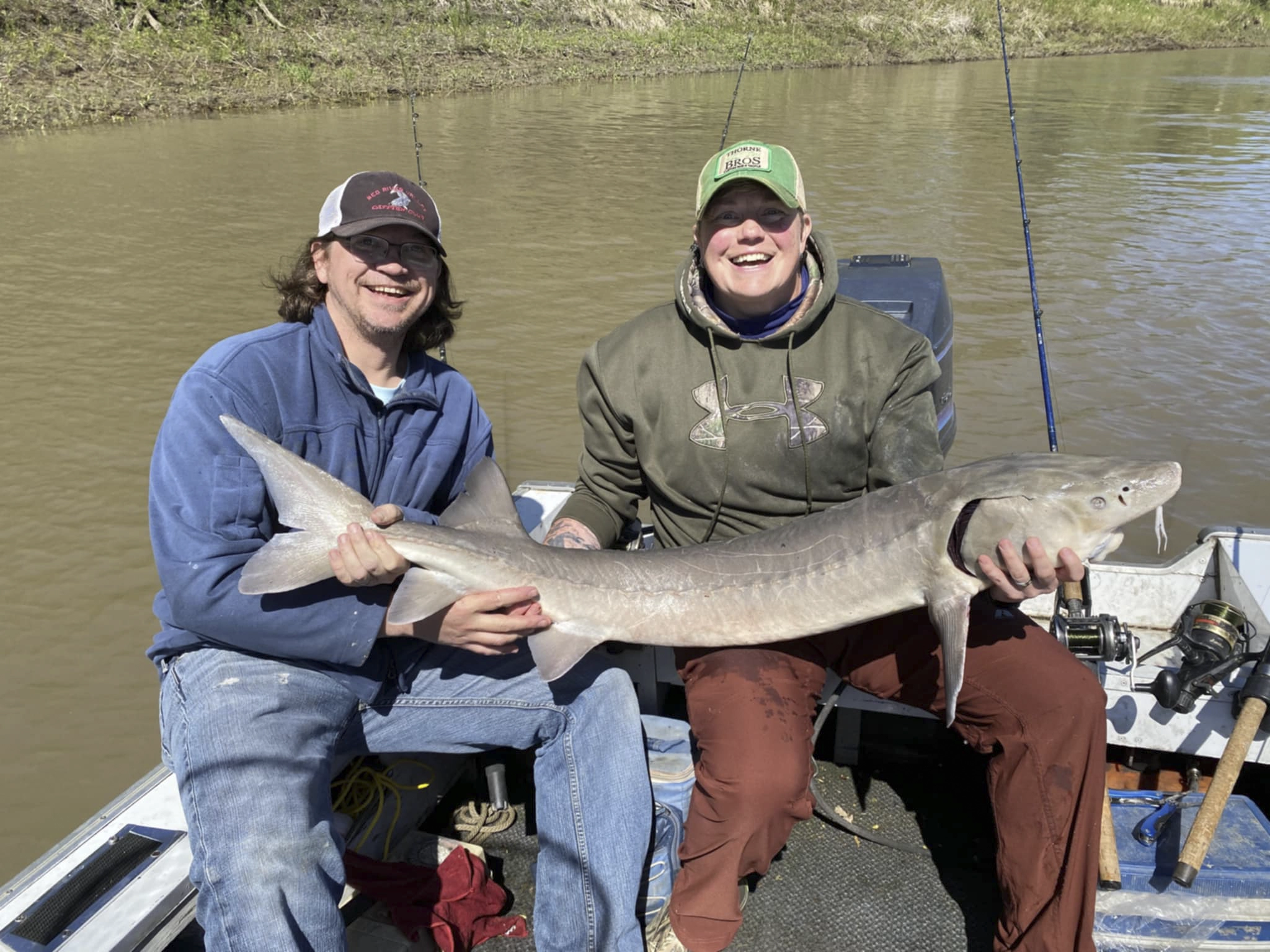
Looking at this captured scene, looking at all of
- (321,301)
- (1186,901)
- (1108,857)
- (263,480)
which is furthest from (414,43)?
(1186,901)

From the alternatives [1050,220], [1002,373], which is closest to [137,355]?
[1002,373]

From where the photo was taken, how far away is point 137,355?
27.3 ft

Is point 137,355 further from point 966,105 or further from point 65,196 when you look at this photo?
point 966,105

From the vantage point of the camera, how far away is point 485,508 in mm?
2893

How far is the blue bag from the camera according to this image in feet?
9.01

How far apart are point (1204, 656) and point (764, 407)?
1.56m

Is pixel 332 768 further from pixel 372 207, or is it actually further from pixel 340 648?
pixel 372 207

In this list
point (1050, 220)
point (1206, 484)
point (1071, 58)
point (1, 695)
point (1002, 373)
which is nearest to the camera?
point (1, 695)

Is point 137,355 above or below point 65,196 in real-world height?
below

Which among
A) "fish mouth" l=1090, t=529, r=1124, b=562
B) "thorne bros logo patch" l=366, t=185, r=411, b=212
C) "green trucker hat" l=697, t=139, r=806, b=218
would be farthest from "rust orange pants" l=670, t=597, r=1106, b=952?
"thorne bros logo patch" l=366, t=185, r=411, b=212

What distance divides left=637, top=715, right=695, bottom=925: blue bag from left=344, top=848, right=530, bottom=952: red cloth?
49 cm

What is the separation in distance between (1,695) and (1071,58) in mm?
46983

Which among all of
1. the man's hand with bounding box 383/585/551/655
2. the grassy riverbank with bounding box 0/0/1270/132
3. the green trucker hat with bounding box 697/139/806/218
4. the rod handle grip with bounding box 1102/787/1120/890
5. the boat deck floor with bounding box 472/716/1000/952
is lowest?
the boat deck floor with bounding box 472/716/1000/952

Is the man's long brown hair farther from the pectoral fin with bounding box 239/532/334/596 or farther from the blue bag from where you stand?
the blue bag
